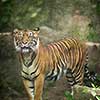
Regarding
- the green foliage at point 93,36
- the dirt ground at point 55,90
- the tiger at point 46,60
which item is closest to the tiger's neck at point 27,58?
the tiger at point 46,60

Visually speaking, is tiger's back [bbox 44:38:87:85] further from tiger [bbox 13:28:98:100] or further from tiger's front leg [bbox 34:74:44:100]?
tiger's front leg [bbox 34:74:44:100]

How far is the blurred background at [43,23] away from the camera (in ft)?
28.9

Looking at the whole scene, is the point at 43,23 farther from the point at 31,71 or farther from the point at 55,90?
the point at 31,71

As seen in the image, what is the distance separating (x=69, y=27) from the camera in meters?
8.88

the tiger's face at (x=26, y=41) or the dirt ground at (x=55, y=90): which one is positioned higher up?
the tiger's face at (x=26, y=41)

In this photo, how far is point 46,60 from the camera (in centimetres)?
785

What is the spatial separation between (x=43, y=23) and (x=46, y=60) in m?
1.20

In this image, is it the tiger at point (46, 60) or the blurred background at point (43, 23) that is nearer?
the tiger at point (46, 60)

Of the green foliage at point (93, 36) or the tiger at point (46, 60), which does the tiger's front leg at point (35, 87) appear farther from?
the green foliage at point (93, 36)

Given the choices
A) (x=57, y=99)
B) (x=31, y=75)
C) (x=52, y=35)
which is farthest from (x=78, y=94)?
(x=52, y=35)

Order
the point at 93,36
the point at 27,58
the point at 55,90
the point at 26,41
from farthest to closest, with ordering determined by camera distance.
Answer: the point at 93,36 → the point at 55,90 → the point at 27,58 → the point at 26,41

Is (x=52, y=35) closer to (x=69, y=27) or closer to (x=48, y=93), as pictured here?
(x=69, y=27)

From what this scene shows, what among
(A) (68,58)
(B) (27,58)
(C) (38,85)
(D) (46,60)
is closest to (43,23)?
(A) (68,58)

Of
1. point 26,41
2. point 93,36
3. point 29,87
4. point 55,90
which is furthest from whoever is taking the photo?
point 93,36
